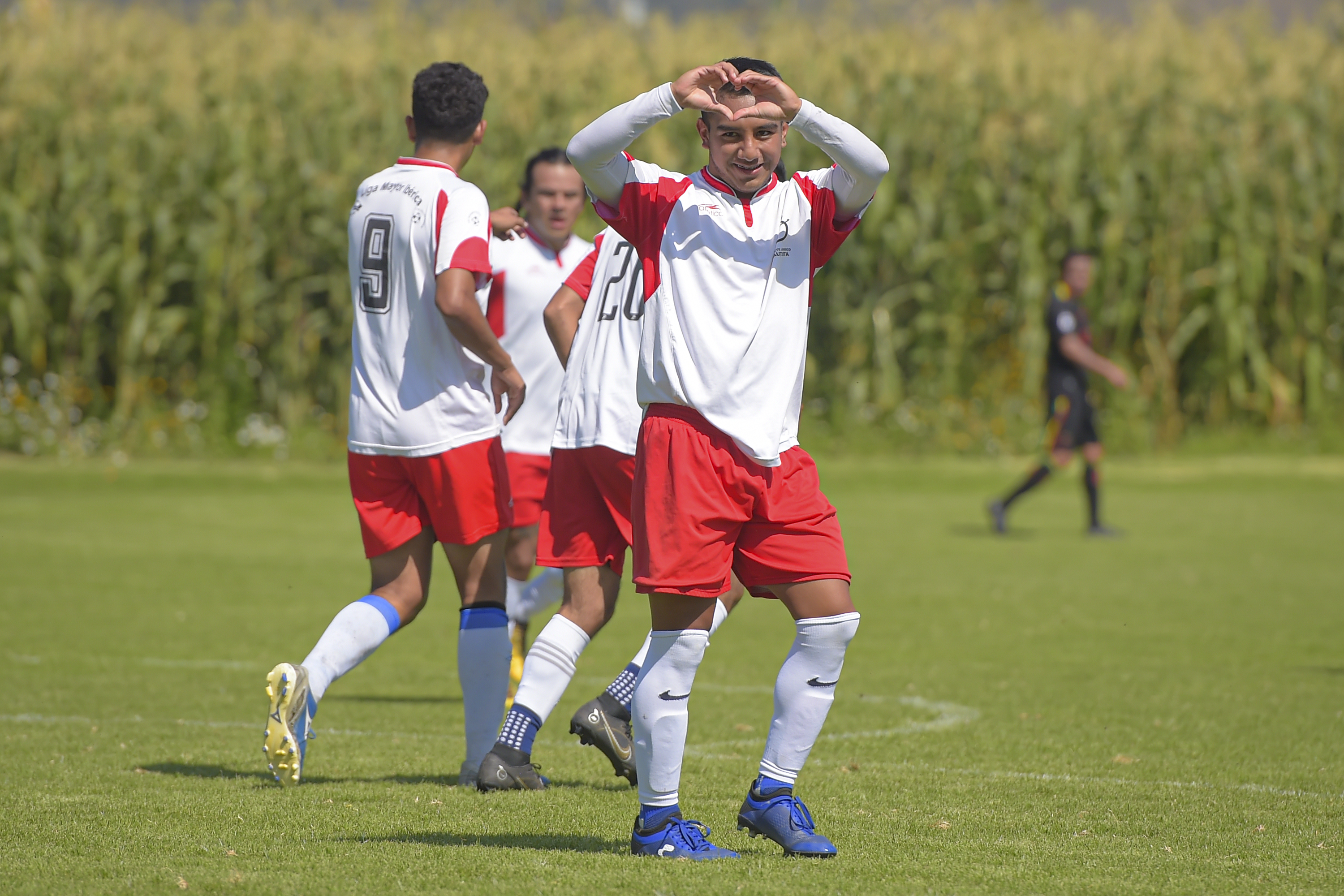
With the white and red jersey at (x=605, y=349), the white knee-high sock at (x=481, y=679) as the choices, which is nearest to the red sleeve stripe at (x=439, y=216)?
the white and red jersey at (x=605, y=349)

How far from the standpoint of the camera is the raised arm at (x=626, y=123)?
3.98 metres

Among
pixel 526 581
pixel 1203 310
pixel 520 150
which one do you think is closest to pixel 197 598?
pixel 526 581

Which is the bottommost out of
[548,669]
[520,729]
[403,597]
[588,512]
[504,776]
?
[504,776]

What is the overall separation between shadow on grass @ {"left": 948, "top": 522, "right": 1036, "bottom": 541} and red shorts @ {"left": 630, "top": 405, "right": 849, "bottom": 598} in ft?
30.5

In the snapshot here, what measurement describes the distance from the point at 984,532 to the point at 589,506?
864cm

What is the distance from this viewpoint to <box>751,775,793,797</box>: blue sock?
412 cm

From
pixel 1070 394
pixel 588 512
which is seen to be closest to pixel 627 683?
pixel 588 512

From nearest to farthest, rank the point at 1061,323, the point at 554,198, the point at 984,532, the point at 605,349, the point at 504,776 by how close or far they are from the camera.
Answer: the point at 504,776 < the point at 605,349 < the point at 554,198 < the point at 984,532 < the point at 1061,323

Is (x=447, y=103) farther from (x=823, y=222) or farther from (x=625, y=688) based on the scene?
(x=625, y=688)

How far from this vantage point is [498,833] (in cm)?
441

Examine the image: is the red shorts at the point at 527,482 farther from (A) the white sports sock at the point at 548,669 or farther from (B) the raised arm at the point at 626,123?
(B) the raised arm at the point at 626,123

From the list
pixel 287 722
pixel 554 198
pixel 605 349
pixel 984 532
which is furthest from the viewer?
pixel 984 532

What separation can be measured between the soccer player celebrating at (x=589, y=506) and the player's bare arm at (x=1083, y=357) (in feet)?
28.1

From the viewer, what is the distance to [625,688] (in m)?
5.39
